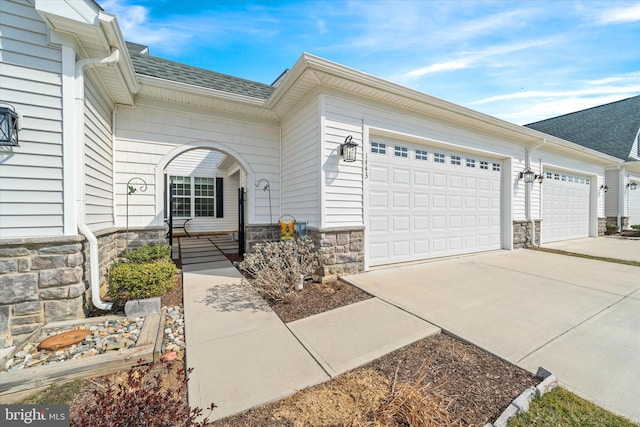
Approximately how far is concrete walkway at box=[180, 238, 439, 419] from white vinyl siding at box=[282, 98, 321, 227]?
6.23 feet

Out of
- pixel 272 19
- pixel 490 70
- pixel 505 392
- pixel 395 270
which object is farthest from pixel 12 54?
pixel 490 70

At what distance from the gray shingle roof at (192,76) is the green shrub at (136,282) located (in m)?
3.38

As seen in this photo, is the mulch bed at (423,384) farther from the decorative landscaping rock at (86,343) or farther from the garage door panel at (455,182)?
the garage door panel at (455,182)

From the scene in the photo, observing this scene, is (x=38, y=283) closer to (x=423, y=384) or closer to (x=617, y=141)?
(x=423, y=384)

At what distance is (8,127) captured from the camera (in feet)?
8.53

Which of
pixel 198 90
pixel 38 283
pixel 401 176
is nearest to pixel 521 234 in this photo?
pixel 401 176

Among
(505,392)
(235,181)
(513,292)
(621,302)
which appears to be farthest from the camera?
(235,181)

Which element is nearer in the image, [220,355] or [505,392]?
[505,392]

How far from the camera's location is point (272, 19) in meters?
4.77

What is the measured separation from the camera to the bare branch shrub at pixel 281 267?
3.66m

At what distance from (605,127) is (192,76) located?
19721 mm

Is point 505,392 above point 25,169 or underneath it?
underneath

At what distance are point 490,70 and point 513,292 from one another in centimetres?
480

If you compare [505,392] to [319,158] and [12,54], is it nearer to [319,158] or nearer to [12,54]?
[319,158]
